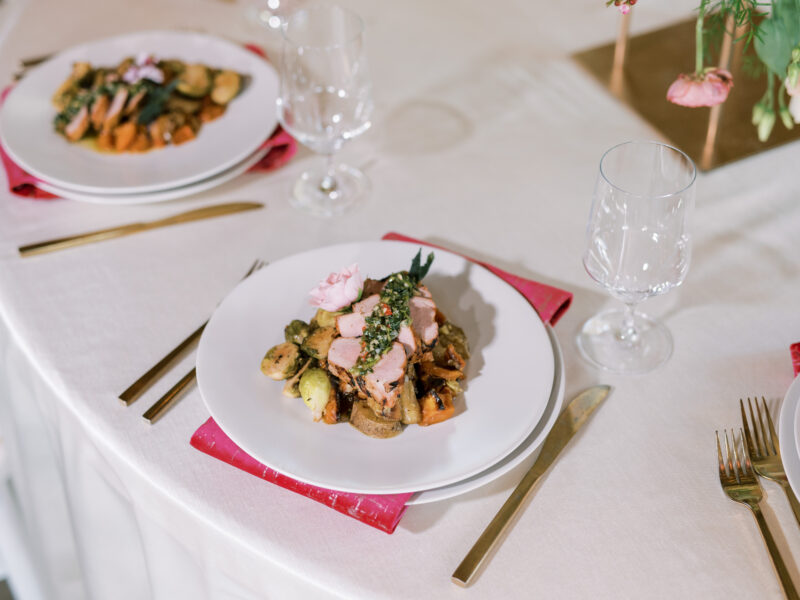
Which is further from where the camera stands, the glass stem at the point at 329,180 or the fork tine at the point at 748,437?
the glass stem at the point at 329,180

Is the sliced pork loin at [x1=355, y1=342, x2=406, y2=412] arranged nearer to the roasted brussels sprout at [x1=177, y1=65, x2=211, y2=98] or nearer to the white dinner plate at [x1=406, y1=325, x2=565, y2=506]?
the white dinner plate at [x1=406, y1=325, x2=565, y2=506]

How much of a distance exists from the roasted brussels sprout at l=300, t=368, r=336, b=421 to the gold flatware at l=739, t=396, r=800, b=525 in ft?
1.87

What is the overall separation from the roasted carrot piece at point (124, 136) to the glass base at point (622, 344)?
38.3 inches

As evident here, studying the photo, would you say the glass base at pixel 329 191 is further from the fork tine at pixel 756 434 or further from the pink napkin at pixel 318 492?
the fork tine at pixel 756 434

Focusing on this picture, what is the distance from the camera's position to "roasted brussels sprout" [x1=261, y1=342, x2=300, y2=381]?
115 cm

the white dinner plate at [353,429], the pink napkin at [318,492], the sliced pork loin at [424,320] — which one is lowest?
the pink napkin at [318,492]

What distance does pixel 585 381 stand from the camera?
1.25 metres

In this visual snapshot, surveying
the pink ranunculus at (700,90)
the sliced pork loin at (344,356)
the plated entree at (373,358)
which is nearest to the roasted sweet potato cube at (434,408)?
the plated entree at (373,358)

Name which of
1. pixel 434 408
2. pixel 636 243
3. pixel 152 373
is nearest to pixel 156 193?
pixel 152 373

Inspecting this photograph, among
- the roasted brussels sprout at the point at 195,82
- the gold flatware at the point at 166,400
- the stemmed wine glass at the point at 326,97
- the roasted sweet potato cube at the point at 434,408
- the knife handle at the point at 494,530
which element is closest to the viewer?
the knife handle at the point at 494,530

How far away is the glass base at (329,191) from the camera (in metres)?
1.60

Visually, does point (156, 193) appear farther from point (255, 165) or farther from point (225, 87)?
point (225, 87)

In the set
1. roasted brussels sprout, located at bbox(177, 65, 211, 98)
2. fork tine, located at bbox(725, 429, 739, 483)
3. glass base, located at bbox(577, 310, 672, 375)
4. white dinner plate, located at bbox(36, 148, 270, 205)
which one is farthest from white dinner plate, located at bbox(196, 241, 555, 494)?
roasted brussels sprout, located at bbox(177, 65, 211, 98)

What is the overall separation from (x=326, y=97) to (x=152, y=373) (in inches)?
26.1
